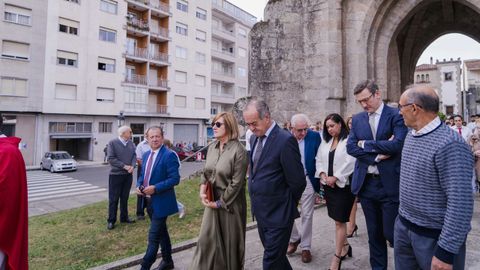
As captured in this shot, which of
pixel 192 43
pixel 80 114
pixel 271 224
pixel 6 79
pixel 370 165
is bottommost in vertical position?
pixel 271 224

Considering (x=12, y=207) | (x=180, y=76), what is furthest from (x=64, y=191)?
(x=180, y=76)

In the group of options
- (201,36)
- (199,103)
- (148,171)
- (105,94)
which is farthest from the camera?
(201,36)

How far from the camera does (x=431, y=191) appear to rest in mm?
2039

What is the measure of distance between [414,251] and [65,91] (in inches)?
1184

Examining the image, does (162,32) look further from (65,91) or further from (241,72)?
(241,72)

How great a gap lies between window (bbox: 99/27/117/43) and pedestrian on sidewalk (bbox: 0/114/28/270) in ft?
99.1

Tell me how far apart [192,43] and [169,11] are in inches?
165

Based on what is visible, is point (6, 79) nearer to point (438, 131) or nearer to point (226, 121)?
point (226, 121)

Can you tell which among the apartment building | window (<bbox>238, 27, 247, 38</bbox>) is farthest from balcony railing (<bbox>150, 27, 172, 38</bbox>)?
window (<bbox>238, 27, 247, 38</bbox>)

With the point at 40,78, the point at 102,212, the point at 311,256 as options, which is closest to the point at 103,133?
the point at 40,78

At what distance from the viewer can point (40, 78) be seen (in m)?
26.0

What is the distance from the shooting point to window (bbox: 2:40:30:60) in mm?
24589

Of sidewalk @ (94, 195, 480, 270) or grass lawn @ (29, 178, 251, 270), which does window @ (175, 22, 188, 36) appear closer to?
grass lawn @ (29, 178, 251, 270)

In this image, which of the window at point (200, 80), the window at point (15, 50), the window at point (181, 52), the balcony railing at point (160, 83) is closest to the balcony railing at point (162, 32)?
the window at point (181, 52)
